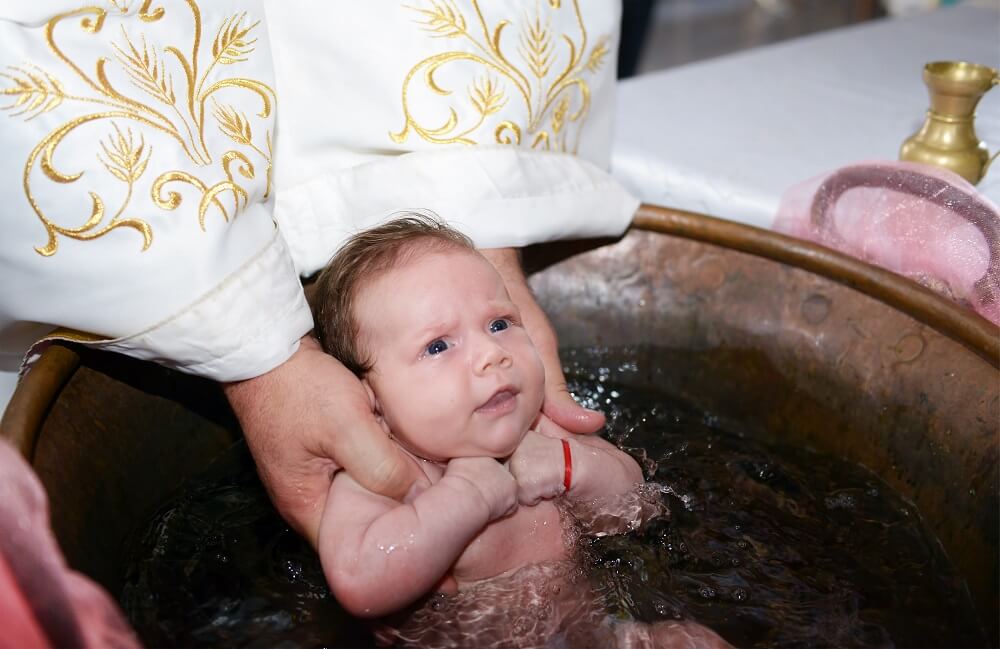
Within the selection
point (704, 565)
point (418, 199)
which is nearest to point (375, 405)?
point (418, 199)

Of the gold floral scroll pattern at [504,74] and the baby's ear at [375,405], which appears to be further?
the gold floral scroll pattern at [504,74]

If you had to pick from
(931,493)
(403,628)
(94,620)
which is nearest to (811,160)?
(931,493)

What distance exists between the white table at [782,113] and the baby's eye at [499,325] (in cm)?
58

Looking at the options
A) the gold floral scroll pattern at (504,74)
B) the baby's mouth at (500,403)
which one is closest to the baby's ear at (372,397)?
the baby's mouth at (500,403)

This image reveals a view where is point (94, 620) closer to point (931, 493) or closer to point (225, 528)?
point (225, 528)

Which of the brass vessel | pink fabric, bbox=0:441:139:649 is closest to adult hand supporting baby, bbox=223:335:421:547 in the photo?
pink fabric, bbox=0:441:139:649

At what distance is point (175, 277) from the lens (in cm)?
80

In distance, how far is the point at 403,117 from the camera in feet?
3.34

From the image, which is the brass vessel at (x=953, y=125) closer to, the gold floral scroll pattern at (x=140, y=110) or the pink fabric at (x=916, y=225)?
the pink fabric at (x=916, y=225)

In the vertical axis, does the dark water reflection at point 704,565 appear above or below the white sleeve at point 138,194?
below

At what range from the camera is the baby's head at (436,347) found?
0.83 metres

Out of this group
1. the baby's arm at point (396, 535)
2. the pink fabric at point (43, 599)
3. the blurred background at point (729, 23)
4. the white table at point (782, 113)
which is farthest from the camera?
the blurred background at point (729, 23)

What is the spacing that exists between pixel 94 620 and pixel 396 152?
605 millimetres

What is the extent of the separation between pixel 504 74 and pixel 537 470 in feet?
1.47
